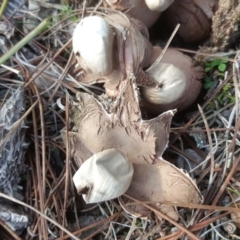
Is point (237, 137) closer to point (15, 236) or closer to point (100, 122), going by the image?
point (100, 122)

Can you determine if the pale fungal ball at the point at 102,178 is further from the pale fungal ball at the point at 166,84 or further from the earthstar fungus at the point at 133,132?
the pale fungal ball at the point at 166,84

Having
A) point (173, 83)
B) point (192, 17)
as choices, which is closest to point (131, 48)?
point (173, 83)

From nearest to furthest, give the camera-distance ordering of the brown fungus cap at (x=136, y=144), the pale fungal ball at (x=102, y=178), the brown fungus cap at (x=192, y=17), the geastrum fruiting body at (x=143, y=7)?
1. the pale fungal ball at (x=102, y=178)
2. the brown fungus cap at (x=136, y=144)
3. the geastrum fruiting body at (x=143, y=7)
4. the brown fungus cap at (x=192, y=17)

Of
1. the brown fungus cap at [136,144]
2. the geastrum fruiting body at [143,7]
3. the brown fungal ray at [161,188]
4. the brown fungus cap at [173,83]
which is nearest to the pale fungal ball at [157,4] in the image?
the geastrum fruiting body at [143,7]

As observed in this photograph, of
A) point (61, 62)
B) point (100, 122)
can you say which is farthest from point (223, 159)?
point (61, 62)

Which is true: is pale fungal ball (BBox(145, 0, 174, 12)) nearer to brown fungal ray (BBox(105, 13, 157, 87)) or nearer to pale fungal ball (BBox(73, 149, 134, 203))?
brown fungal ray (BBox(105, 13, 157, 87))

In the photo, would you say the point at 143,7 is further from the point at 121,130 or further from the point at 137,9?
the point at 121,130
